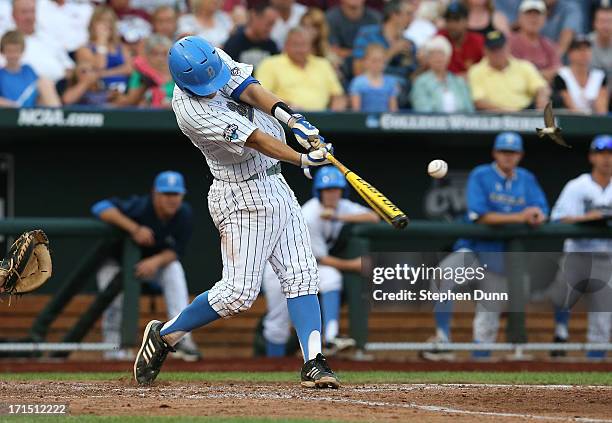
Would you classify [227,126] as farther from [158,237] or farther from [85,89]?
[85,89]

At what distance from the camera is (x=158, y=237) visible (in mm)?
9781

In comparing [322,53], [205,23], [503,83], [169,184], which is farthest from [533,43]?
[169,184]

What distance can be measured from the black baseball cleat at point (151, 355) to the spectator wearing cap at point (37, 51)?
4588 mm

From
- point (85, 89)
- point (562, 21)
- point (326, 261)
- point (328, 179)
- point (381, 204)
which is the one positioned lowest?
point (326, 261)

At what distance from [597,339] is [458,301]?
51.9 inches

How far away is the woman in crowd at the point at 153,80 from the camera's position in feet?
34.4

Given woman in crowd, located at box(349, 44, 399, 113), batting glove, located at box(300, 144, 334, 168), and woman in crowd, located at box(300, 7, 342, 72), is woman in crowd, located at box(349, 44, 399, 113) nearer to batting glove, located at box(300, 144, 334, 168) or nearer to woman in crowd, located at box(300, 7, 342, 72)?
woman in crowd, located at box(300, 7, 342, 72)

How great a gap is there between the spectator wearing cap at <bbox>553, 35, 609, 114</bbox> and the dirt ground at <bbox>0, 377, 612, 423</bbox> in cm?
473

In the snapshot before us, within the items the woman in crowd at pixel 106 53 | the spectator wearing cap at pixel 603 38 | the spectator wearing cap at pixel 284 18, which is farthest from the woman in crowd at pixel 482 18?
the woman in crowd at pixel 106 53

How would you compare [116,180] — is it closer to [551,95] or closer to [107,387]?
[551,95]

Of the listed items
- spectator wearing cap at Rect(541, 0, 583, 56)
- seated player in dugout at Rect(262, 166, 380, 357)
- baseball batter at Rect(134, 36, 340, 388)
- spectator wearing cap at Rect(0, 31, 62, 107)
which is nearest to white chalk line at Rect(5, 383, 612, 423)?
baseball batter at Rect(134, 36, 340, 388)

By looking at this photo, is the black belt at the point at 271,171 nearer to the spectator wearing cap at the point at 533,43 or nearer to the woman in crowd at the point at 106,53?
the woman in crowd at the point at 106,53

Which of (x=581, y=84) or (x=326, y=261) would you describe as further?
(x=581, y=84)

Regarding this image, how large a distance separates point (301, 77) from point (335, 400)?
5330 millimetres
